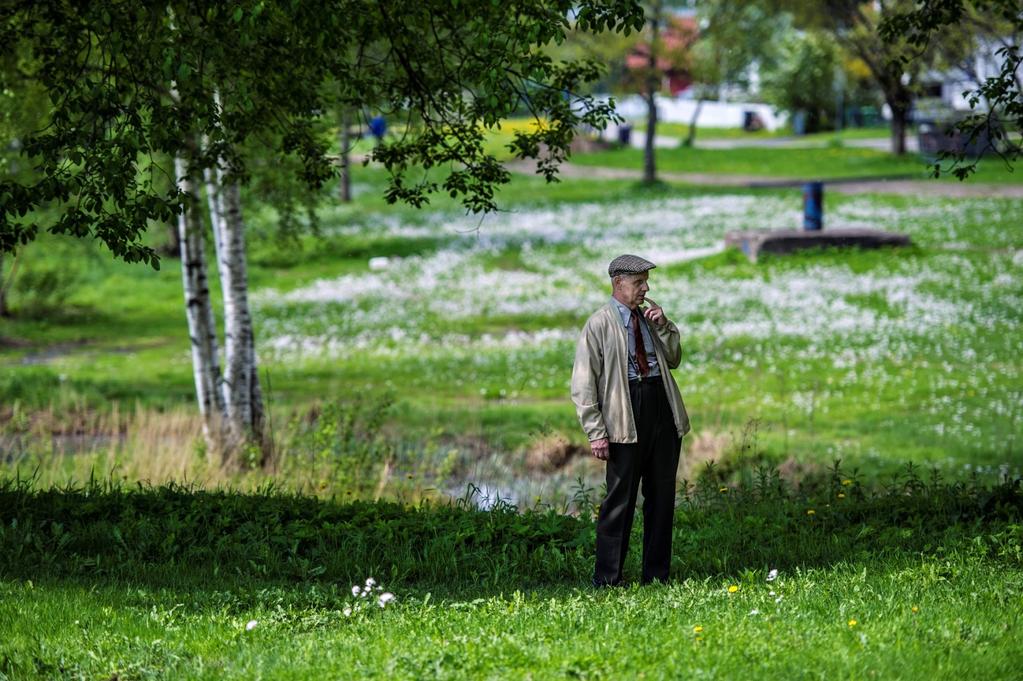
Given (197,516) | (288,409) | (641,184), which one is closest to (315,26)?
(197,516)

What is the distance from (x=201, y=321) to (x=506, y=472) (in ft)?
14.2

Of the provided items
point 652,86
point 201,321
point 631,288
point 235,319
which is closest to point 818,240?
point 235,319

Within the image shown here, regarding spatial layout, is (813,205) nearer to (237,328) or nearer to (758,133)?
(237,328)

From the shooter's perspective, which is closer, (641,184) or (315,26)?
(315,26)

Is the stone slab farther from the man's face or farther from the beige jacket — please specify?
the beige jacket

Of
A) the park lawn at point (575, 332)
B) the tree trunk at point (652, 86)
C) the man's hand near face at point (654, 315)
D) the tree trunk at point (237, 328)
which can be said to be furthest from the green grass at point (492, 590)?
the tree trunk at point (652, 86)

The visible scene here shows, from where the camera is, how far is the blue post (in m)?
32.2

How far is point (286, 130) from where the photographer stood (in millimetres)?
11102

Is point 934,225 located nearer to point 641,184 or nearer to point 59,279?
point 641,184

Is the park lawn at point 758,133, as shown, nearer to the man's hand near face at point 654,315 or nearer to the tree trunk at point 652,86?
the tree trunk at point 652,86

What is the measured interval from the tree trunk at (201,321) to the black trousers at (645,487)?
8462 mm

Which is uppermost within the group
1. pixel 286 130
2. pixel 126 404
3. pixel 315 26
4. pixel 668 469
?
pixel 315 26

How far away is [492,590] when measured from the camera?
351 inches

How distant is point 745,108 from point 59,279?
72908 millimetres
